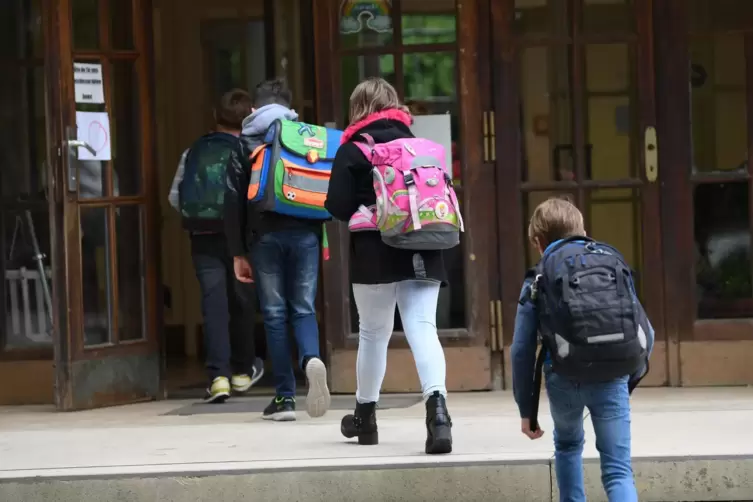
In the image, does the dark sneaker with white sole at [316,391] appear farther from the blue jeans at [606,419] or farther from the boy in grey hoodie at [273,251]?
the blue jeans at [606,419]

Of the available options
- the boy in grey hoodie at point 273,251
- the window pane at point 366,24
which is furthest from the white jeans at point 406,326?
the window pane at point 366,24

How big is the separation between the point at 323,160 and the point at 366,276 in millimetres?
1084

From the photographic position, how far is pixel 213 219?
26.6ft

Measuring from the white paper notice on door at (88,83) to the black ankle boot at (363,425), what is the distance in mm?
2647

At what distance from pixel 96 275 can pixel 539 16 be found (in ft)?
9.26

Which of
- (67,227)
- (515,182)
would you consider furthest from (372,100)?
Answer: (67,227)

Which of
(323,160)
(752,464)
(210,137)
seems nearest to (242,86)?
(210,137)

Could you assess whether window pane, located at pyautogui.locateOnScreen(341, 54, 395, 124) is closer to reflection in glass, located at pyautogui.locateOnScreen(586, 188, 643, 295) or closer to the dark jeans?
the dark jeans

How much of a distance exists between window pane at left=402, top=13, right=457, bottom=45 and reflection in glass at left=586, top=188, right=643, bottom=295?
46.6 inches

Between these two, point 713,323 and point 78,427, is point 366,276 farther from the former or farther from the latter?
point 713,323

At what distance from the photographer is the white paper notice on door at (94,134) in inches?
318

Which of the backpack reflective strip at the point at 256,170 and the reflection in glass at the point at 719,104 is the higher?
the reflection in glass at the point at 719,104

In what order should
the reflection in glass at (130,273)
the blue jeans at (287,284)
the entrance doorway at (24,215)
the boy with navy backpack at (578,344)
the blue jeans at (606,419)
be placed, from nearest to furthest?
the boy with navy backpack at (578,344) → the blue jeans at (606,419) → the blue jeans at (287,284) → the reflection in glass at (130,273) → the entrance doorway at (24,215)

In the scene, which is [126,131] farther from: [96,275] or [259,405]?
[259,405]
